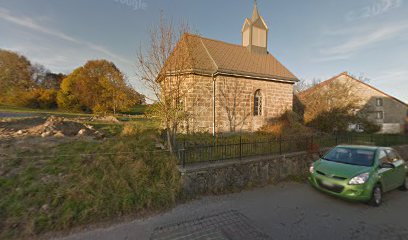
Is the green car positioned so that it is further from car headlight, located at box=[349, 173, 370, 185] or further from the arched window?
the arched window

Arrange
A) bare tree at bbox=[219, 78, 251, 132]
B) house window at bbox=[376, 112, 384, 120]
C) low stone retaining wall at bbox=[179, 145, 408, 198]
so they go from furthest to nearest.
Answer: house window at bbox=[376, 112, 384, 120] → bare tree at bbox=[219, 78, 251, 132] → low stone retaining wall at bbox=[179, 145, 408, 198]

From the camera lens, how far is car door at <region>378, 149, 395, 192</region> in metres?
4.94

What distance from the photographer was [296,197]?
5.22 meters

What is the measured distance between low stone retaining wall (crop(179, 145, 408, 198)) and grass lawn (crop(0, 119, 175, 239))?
541mm

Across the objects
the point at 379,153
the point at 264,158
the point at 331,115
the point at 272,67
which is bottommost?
the point at 264,158

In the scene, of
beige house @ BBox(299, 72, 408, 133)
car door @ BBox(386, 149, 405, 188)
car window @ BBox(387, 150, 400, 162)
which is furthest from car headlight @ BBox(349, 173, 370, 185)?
beige house @ BBox(299, 72, 408, 133)

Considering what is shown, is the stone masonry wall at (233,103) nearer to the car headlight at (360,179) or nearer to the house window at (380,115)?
the car headlight at (360,179)

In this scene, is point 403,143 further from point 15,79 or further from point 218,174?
point 15,79

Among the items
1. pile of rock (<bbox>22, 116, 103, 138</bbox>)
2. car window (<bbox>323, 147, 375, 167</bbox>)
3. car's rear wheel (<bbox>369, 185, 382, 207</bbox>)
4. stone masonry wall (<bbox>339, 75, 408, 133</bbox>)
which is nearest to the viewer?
car's rear wheel (<bbox>369, 185, 382, 207</bbox>)

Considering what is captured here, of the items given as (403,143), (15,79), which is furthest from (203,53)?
(15,79)

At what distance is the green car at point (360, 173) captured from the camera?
455 centimetres

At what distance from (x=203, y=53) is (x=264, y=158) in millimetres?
9752

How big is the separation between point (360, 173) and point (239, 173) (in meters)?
3.30

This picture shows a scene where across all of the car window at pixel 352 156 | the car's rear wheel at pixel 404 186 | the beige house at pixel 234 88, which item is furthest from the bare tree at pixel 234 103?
the car's rear wheel at pixel 404 186
